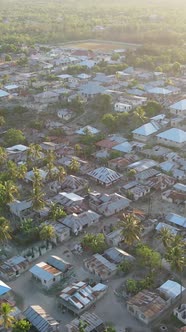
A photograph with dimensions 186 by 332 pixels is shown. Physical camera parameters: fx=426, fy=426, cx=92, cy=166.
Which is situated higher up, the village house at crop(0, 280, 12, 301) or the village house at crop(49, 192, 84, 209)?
the village house at crop(49, 192, 84, 209)

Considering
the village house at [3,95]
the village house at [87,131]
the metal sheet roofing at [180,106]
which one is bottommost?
the village house at [87,131]

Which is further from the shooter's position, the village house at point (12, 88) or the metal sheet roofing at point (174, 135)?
the village house at point (12, 88)

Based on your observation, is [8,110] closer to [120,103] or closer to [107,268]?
[120,103]

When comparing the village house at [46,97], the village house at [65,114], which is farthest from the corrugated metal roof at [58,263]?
the village house at [46,97]

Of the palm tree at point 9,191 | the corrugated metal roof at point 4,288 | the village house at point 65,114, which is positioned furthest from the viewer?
the village house at point 65,114

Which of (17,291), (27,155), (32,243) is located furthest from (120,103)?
(17,291)

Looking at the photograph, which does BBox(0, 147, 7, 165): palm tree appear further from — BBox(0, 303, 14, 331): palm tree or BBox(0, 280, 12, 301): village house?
BBox(0, 303, 14, 331): palm tree

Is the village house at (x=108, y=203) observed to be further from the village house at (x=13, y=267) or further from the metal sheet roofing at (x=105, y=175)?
the village house at (x=13, y=267)

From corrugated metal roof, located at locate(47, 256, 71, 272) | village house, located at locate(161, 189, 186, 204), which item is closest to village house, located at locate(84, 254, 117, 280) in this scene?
corrugated metal roof, located at locate(47, 256, 71, 272)
